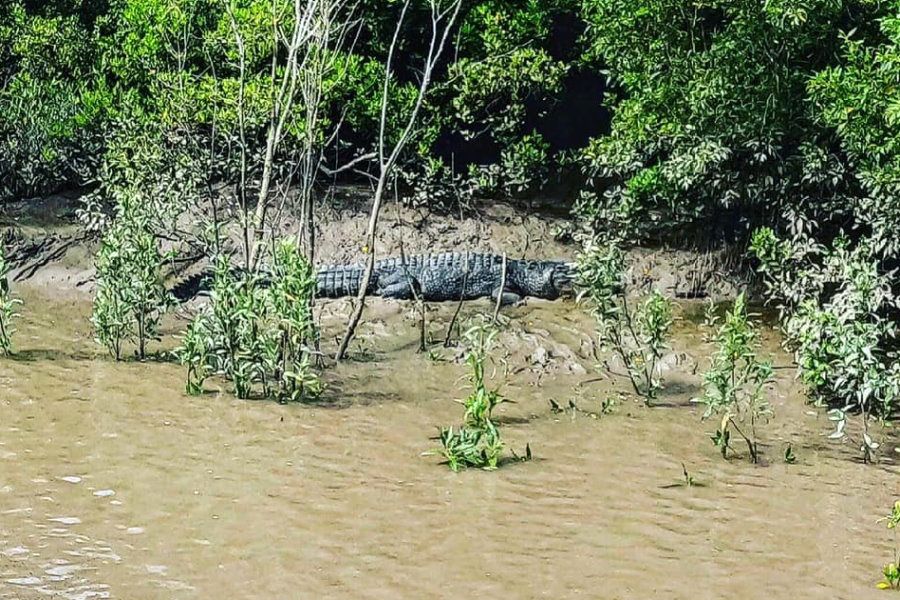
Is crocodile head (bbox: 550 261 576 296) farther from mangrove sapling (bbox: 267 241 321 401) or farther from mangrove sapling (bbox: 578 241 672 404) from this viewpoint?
mangrove sapling (bbox: 267 241 321 401)

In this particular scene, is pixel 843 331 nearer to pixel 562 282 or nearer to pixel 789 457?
pixel 789 457

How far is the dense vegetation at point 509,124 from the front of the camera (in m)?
8.16

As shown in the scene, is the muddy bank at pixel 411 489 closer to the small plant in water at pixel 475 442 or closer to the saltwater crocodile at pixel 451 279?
the small plant in water at pixel 475 442

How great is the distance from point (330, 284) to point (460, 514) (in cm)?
546

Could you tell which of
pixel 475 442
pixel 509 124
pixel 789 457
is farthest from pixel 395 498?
pixel 509 124

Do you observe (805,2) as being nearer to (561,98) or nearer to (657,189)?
(657,189)

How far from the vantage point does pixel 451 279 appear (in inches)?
428

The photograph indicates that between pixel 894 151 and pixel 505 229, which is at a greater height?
pixel 894 151

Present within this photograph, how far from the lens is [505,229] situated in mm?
12062

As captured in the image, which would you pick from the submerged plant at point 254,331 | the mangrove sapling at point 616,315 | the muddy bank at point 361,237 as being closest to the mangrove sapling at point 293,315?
the submerged plant at point 254,331

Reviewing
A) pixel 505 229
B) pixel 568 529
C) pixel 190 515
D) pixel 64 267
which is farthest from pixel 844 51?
pixel 64 267

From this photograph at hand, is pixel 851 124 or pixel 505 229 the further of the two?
pixel 505 229

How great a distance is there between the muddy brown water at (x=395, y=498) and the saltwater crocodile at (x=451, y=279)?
2.20m

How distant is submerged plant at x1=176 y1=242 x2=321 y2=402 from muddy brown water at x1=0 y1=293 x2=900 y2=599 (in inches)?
8.7
